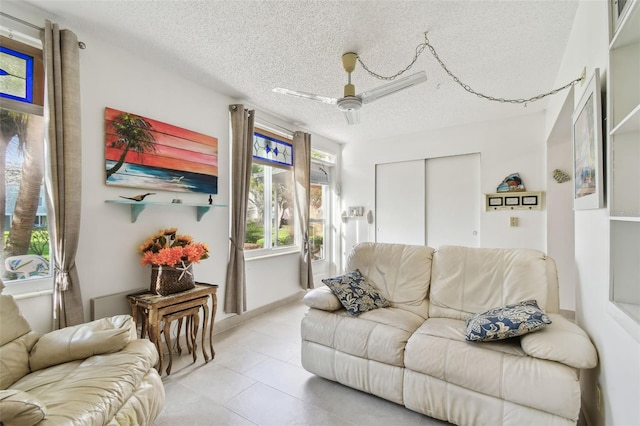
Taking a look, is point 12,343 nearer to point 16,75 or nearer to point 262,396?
point 262,396

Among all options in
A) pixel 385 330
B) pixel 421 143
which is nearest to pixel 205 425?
pixel 385 330

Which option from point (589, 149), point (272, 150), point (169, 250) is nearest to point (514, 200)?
point (589, 149)

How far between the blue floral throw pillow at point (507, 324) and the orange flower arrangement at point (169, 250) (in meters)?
2.07

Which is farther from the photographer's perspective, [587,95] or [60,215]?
[60,215]

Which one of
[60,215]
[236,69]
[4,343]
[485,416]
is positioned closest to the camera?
[4,343]

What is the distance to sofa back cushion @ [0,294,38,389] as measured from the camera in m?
1.40

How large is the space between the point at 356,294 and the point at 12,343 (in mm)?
2024

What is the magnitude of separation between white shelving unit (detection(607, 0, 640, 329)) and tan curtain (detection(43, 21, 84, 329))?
2.92 metres

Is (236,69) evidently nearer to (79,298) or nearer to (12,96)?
(12,96)

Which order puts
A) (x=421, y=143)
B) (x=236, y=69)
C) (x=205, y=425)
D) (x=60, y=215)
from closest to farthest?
(x=205, y=425) < (x=60, y=215) < (x=236, y=69) < (x=421, y=143)

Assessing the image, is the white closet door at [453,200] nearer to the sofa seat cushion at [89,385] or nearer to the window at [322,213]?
the window at [322,213]

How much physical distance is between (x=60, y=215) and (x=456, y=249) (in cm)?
287

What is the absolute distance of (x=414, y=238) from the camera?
182 inches

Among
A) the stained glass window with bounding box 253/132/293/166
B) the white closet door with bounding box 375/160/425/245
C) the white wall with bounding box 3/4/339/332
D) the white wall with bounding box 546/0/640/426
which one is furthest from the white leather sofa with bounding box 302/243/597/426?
the white closet door with bounding box 375/160/425/245
